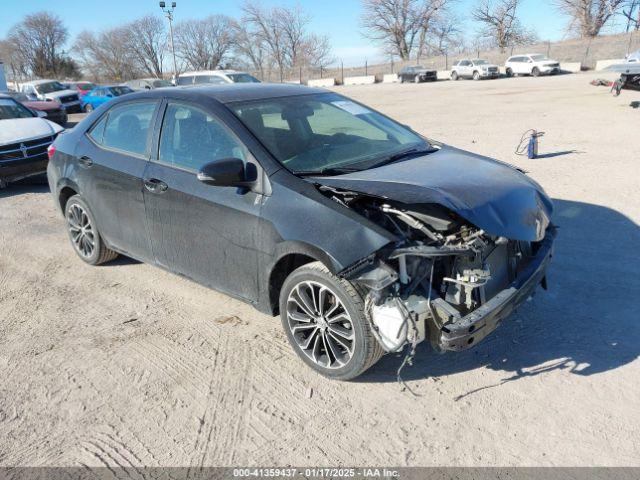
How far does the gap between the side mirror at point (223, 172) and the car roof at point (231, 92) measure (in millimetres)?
792

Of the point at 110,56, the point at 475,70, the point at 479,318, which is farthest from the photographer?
the point at 110,56

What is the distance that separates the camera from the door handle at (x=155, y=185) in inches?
162

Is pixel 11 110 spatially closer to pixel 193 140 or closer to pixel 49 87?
pixel 193 140

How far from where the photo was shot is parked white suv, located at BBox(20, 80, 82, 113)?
26.8 metres

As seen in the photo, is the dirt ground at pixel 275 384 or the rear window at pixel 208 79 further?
the rear window at pixel 208 79

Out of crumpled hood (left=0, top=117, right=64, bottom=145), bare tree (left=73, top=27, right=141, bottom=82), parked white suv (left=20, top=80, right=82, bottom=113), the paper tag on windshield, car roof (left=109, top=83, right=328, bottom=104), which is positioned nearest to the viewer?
car roof (left=109, top=83, right=328, bottom=104)

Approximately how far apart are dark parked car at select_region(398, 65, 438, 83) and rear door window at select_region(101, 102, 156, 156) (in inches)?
1720

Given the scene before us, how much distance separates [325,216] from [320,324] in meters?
0.71

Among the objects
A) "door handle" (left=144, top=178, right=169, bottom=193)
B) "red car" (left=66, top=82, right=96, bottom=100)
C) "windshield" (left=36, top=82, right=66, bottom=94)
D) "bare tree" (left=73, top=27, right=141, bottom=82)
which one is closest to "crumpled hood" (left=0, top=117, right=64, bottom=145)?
"door handle" (left=144, top=178, right=169, bottom=193)

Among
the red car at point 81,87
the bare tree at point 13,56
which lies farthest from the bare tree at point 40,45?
the red car at point 81,87

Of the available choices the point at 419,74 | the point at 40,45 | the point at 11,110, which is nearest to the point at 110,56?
the point at 40,45

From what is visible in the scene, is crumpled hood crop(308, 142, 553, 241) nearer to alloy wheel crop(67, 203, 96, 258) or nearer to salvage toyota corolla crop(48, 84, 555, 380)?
salvage toyota corolla crop(48, 84, 555, 380)

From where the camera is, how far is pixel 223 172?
337 centimetres

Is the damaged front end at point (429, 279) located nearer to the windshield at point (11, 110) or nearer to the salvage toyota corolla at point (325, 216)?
the salvage toyota corolla at point (325, 216)
